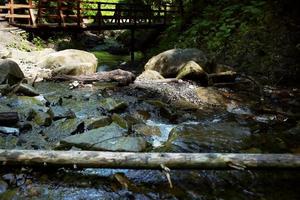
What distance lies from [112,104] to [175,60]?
13.3ft

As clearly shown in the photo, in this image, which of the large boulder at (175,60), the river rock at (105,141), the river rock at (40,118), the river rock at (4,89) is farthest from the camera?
the large boulder at (175,60)

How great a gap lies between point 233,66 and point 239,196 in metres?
8.66

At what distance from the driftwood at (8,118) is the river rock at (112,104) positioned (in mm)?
2028

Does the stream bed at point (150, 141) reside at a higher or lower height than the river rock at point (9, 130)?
lower

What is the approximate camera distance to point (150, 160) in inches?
209

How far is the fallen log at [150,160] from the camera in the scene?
5.27 meters

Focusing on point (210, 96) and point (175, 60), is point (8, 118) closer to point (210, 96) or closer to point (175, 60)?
point (210, 96)

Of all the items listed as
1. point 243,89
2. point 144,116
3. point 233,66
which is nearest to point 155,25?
point 233,66

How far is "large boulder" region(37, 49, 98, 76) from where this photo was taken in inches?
486

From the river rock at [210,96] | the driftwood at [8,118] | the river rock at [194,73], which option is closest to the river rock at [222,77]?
the river rock at [194,73]

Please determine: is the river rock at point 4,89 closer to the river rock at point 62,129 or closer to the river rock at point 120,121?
the river rock at point 62,129

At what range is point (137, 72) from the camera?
1466 cm

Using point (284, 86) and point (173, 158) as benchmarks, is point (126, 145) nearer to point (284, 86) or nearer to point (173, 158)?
point (173, 158)

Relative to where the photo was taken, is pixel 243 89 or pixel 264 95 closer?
pixel 264 95
